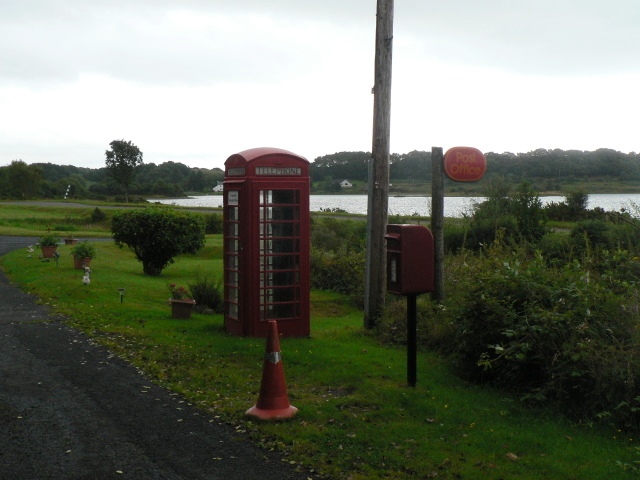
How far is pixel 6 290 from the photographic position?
58.4 feet

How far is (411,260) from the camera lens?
8266 millimetres

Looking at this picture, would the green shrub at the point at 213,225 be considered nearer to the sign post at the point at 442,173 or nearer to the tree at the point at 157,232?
the tree at the point at 157,232

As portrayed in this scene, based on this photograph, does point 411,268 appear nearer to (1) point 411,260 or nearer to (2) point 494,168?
(1) point 411,260

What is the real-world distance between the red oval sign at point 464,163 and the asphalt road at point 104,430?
5143 mm

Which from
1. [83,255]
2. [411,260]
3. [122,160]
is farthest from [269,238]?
[122,160]

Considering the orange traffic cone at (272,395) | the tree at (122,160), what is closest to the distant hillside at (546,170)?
the orange traffic cone at (272,395)

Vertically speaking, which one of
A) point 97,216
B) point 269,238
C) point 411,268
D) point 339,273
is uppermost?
point 269,238

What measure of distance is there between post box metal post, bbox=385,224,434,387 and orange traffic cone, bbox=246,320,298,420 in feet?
5.16

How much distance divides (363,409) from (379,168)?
5258mm

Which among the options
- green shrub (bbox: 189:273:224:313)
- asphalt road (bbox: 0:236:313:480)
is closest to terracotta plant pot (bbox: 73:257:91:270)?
green shrub (bbox: 189:273:224:313)

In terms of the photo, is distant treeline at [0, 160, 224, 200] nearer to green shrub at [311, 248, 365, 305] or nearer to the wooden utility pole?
green shrub at [311, 248, 365, 305]

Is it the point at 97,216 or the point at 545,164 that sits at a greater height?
the point at 545,164

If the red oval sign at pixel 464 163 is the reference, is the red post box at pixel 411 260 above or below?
below

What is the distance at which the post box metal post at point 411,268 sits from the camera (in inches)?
323
